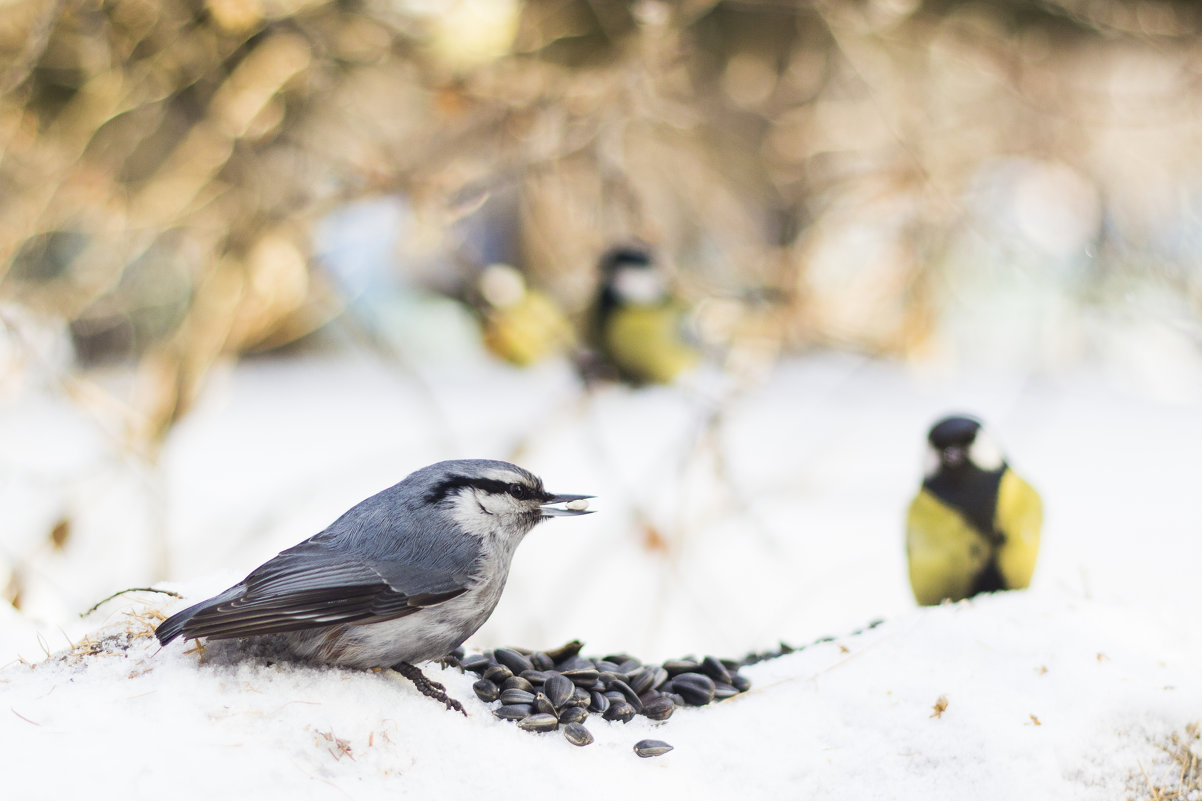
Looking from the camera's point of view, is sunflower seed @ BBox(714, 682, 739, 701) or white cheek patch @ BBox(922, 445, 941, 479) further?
white cheek patch @ BBox(922, 445, 941, 479)

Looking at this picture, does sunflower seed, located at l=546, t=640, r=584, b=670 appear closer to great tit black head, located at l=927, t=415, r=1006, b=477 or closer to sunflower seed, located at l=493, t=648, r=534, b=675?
sunflower seed, located at l=493, t=648, r=534, b=675

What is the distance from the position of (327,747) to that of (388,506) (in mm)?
298

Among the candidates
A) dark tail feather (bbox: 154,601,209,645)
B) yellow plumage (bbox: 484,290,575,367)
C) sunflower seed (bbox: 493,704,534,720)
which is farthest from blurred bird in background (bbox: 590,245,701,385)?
dark tail feather (bbox: 154,601,209,645)

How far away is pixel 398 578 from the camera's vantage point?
1005 mm

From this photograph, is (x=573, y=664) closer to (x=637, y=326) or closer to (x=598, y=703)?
(x=598, y=703)

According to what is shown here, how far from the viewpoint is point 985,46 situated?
11.3 ft

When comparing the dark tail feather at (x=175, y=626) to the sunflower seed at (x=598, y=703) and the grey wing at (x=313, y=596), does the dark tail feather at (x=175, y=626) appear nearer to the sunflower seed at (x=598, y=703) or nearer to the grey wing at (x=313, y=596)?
the grey wing at (x=313, y=596)

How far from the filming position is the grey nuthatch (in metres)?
0.94

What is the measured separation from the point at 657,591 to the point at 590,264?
1418mm

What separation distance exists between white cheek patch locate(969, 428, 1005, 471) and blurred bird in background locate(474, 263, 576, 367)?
1164mm

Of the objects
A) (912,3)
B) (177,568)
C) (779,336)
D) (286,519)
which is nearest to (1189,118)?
(912,3)

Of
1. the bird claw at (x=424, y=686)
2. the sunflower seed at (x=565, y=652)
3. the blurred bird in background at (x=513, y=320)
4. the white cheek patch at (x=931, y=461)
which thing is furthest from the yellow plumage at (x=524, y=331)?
the bird claw at (x=424, y=686)

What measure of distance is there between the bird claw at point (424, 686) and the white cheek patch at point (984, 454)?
1.16 m

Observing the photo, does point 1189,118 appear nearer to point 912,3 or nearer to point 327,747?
point 912,3
